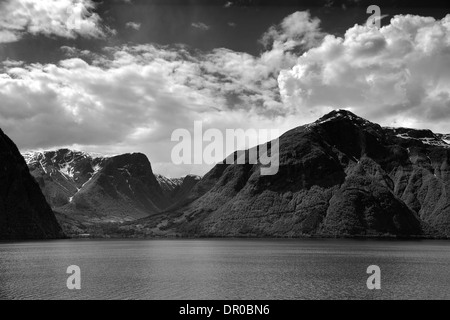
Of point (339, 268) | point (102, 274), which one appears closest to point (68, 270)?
point (102, 274)

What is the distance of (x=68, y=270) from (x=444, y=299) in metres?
77.1

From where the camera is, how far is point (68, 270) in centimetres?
10650
